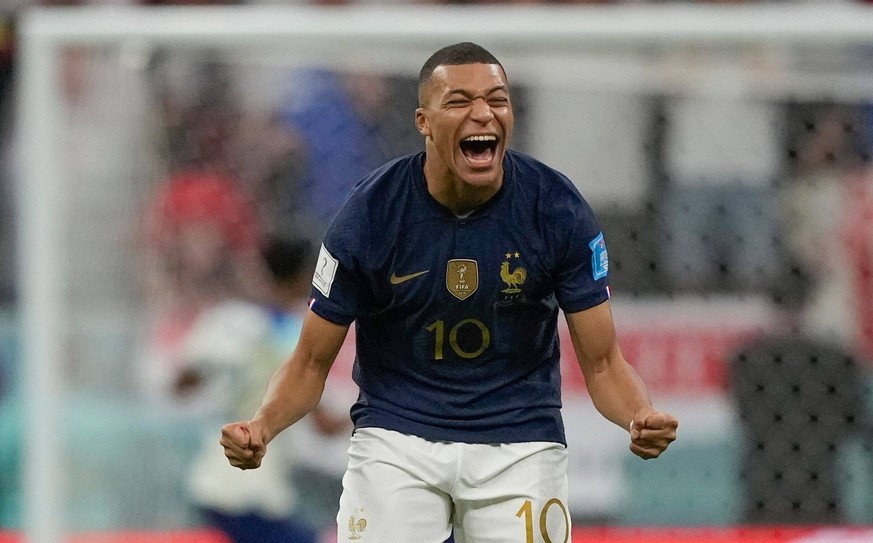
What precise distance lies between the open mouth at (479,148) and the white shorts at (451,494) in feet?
2.20

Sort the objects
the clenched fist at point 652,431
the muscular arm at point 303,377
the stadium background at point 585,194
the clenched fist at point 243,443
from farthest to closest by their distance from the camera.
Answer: the stadium background at point 585,194
the muscular arm at point 303,377
the clenched fist at point 243,443
the clenched fist at point 652,431

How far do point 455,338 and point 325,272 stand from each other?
35 centimetres

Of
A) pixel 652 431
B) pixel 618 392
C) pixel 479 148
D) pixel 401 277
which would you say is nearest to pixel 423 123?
pixel 479 148

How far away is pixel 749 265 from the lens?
202 inches

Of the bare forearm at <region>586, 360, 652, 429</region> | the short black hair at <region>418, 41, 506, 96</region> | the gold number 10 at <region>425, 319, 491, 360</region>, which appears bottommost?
the bare forearm at <region>586, 360, 652, 429</region>

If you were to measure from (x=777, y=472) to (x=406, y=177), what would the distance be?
2352mm

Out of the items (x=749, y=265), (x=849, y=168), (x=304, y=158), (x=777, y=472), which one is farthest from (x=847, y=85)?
(x=304, y=158)

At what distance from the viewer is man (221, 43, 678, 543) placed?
3229mm

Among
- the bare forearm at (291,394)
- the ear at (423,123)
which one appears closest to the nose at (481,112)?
the ear at (423,123)

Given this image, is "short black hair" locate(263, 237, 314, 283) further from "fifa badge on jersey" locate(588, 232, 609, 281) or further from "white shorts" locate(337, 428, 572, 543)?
"fifa badge on jersey" locate(588, 232, 609, 281)

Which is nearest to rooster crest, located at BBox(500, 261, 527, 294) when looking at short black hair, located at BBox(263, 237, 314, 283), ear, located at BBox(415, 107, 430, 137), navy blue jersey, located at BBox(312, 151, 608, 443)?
navy blue jersey, located at BBox(312, 151, 608, 443)

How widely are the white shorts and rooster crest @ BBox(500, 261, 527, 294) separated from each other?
38cm

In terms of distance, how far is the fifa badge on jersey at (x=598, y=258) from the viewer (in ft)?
10.8

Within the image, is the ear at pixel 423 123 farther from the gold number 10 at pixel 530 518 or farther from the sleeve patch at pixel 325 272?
the gold number 10 at pixel 530 518
